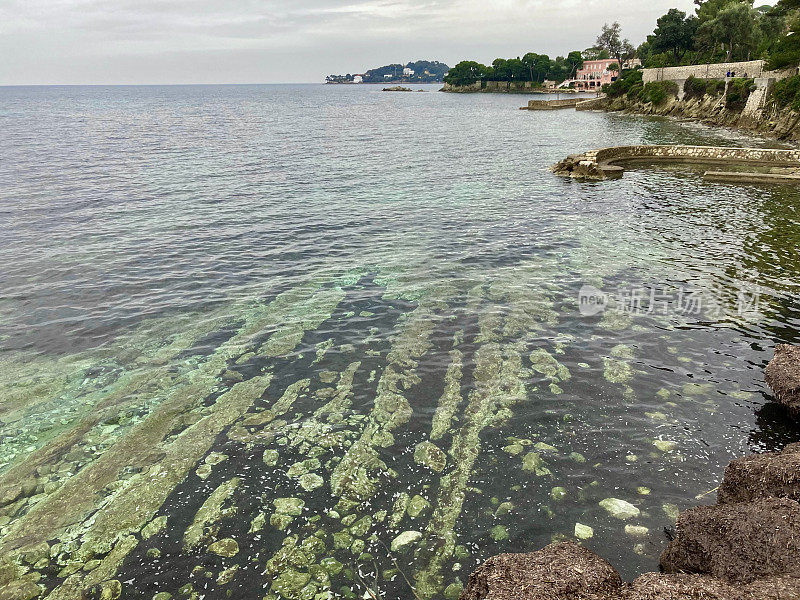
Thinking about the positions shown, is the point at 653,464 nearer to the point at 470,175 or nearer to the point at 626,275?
the point at 626,275

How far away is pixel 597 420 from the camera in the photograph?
11.7 meters

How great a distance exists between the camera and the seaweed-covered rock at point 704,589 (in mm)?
5242

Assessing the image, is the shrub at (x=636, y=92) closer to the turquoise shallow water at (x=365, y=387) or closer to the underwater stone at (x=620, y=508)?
the turquoise shallow water at (x=365, y=387)

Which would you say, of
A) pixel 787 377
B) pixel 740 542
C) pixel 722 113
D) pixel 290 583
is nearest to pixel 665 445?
pixel 787 377

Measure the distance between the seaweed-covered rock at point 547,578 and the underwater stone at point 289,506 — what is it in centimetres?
391

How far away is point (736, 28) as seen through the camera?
4483 inches

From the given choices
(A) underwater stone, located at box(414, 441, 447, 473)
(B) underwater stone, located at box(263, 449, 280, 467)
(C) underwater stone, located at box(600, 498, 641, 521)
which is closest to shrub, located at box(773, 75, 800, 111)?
(C) underwater stone, located at box(600, 498, 641, 521)

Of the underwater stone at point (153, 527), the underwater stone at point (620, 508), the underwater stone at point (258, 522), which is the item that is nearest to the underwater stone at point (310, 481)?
the underwater stone at point (258, 522)

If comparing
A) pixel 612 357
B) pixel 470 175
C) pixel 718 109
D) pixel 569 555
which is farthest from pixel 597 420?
pixel 718 109

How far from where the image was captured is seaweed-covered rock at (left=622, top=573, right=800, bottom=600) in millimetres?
5242

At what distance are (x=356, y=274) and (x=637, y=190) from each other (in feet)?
89.3

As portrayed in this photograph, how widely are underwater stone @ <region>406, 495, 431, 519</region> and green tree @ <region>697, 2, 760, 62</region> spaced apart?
144 m

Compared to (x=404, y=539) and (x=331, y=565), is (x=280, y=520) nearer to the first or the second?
(x=331, y=565)

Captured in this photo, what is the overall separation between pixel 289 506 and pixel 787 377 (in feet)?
37.3
